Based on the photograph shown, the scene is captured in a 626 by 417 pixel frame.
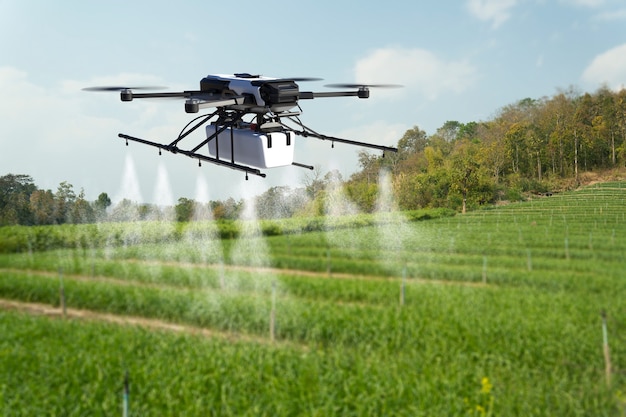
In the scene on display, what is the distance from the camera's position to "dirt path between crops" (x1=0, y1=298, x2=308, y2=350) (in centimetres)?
808

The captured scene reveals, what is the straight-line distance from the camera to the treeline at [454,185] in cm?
922

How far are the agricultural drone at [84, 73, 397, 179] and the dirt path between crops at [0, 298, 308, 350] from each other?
204 centimetres

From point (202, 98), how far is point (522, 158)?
16.3 ft

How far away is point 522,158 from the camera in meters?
9.94

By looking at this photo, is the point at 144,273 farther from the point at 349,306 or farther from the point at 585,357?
the point at 585,357

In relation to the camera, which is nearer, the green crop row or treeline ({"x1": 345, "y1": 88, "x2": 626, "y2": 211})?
the green crop row

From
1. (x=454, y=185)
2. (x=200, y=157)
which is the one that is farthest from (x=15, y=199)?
(x=454, y=185)

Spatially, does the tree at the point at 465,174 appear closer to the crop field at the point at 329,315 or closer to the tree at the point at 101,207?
the crop field at the point at 329,315

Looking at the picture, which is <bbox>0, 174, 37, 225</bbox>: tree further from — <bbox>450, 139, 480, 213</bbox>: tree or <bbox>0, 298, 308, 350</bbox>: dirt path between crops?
<bbox>450, 139, 480, 213</bbox>: tree

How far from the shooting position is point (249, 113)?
7176mm

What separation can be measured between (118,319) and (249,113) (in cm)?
330

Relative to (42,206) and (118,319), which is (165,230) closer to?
(118,319)

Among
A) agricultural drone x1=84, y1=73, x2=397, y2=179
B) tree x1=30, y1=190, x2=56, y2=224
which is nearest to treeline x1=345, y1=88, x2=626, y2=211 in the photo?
agricultural drone x1=84, y1=73, x2=397, y2=179

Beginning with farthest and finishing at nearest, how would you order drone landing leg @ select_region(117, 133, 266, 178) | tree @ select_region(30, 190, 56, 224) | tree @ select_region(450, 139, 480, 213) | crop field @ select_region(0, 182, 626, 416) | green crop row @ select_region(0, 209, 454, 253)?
tree @ select_region(450, 139, 480, 213)
tree @ select_region(30, 190, 56, 224)
green crop row @ select_region(0, 209, 454, 253)
drone landing leg @ select_region(117, 133, 266, 178)
crop field @ select_region(0, 182, 626, 416)
